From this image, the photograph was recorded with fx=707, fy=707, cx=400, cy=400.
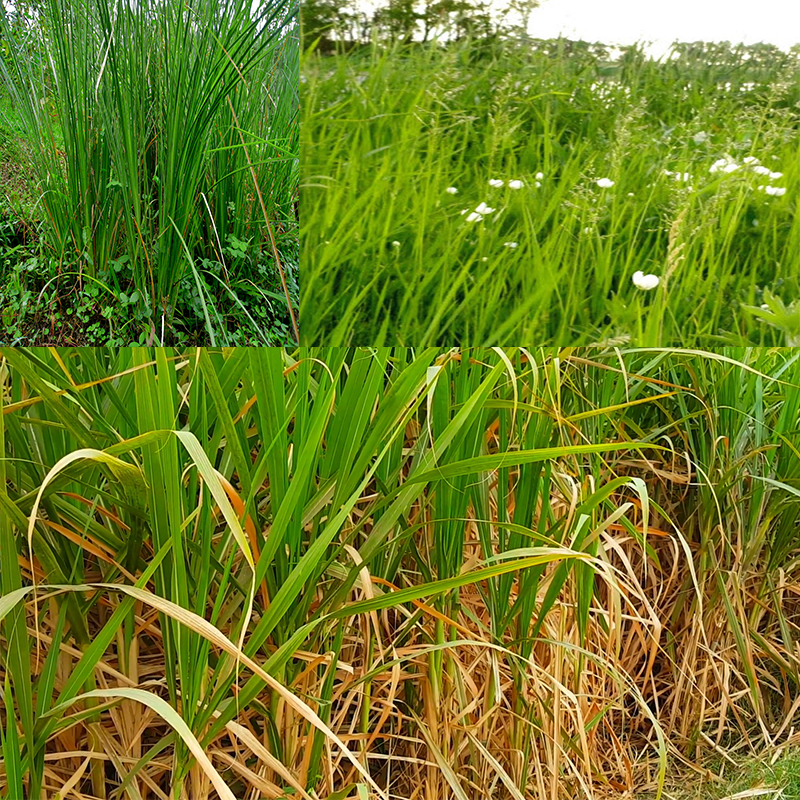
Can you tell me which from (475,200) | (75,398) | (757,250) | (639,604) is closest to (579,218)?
(475,200)

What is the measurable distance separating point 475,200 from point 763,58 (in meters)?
0.46

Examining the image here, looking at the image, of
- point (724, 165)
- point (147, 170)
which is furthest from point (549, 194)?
point (147, 170)

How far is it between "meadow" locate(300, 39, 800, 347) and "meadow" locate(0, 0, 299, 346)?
6 cm

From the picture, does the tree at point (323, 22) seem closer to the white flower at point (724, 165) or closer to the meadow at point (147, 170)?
the meadow at point (147, 170)

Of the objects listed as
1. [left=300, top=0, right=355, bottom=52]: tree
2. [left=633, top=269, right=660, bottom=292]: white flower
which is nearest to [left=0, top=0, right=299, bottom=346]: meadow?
[left=300, top=0, right=355, bottom=52]: tree

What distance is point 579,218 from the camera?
87cm

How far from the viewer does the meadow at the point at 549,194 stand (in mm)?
813

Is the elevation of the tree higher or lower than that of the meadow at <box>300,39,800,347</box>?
higher

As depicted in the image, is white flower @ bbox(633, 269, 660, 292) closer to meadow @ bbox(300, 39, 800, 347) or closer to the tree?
meadow @ bbox(300, 39, 800, 347)

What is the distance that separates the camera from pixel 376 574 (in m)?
0.68

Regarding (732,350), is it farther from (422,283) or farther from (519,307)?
(422,283)

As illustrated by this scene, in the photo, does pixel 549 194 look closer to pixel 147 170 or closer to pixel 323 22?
pixel 323 22

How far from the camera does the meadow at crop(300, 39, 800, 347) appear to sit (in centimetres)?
81

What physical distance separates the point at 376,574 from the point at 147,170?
51cm
